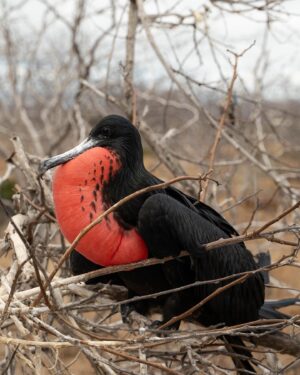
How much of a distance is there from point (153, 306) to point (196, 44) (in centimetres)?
105

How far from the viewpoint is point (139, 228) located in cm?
167

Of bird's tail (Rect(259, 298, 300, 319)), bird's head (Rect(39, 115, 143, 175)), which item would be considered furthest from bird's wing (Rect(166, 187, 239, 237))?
bird's tail (Rect(259, 298, 300, 319))

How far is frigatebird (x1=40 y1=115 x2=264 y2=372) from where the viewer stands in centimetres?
162

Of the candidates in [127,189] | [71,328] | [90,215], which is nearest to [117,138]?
[127,189]

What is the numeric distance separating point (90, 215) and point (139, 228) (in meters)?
0.14

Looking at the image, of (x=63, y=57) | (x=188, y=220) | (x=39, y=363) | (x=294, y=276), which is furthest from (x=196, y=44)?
(x=294, y=276)

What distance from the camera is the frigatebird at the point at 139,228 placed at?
1622 mm

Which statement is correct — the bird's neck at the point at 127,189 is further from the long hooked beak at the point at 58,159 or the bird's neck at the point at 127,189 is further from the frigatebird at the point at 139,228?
the long hooked beak at the point at 58,159

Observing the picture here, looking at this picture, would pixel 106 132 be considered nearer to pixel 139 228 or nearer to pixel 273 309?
pixel 139 228

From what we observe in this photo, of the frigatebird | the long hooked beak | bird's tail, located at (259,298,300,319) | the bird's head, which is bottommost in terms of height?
bird's tail, located at (259,298,300,319)

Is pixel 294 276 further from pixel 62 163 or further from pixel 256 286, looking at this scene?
pixel 62 163

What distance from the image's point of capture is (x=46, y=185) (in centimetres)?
221

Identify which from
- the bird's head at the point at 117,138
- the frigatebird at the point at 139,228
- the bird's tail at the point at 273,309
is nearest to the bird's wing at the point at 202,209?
the frigatebird at the point at 139,228

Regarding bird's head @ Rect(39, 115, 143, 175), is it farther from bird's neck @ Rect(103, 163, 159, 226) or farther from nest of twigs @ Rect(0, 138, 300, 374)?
nest of twigs @ Rect(0, 138, 300, 374)
